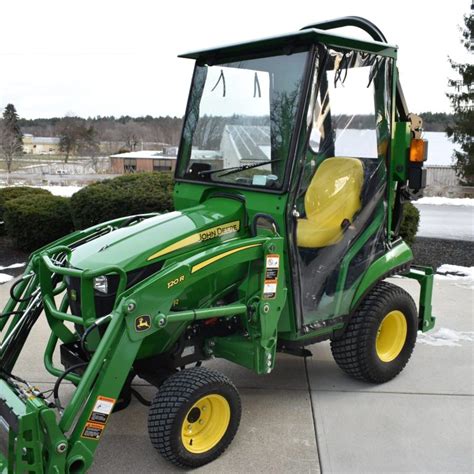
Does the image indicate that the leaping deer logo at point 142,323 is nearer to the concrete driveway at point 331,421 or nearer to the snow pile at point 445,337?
the concrete driveway at point 331,421

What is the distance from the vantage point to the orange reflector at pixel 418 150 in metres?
3.75

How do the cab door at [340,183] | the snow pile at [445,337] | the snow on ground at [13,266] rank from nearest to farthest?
the cab door at [340,183], the snow pile at [445,337], the snow on ground at [13,266]

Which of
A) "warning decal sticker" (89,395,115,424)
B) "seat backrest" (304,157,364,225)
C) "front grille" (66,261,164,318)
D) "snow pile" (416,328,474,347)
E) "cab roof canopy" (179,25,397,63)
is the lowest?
"snow pile" (416,328,474,347)

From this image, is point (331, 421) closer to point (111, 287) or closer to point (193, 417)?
point (193, 417)

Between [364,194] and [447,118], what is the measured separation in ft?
88.6

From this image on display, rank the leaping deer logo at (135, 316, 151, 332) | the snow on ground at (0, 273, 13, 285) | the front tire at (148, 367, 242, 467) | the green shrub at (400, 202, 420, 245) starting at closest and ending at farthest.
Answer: the leaping deer logo at (135, 316, 151, 332) → the front tire at (148, 367, 242, 467) → the snow on ground at (0, 273, 13, 285) → the green shrub at (400, 202, 420, 245)

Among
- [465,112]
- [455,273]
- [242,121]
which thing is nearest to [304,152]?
[242,121]

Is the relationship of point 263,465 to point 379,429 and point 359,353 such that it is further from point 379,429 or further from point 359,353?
point 359,353

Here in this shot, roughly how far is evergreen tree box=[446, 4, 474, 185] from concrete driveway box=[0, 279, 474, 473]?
23.0m

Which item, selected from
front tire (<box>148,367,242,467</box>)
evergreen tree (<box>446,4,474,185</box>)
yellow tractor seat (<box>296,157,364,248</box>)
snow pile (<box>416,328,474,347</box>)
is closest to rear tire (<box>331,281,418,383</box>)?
yellow tractor seat (<box>296,157,364,248</box>)

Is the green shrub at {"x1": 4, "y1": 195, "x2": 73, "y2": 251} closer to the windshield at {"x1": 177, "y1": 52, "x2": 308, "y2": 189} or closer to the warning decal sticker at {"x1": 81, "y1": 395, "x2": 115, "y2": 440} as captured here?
the windshield at {"x1": 177, "y1": 52, "x2": 308, "y2": 189}

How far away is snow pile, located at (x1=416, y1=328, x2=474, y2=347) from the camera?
4785mm

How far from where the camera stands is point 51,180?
26.5 metres

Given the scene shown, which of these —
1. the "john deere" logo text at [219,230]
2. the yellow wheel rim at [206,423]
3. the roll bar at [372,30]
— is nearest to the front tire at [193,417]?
the yellow wheel rim at [206,423]
